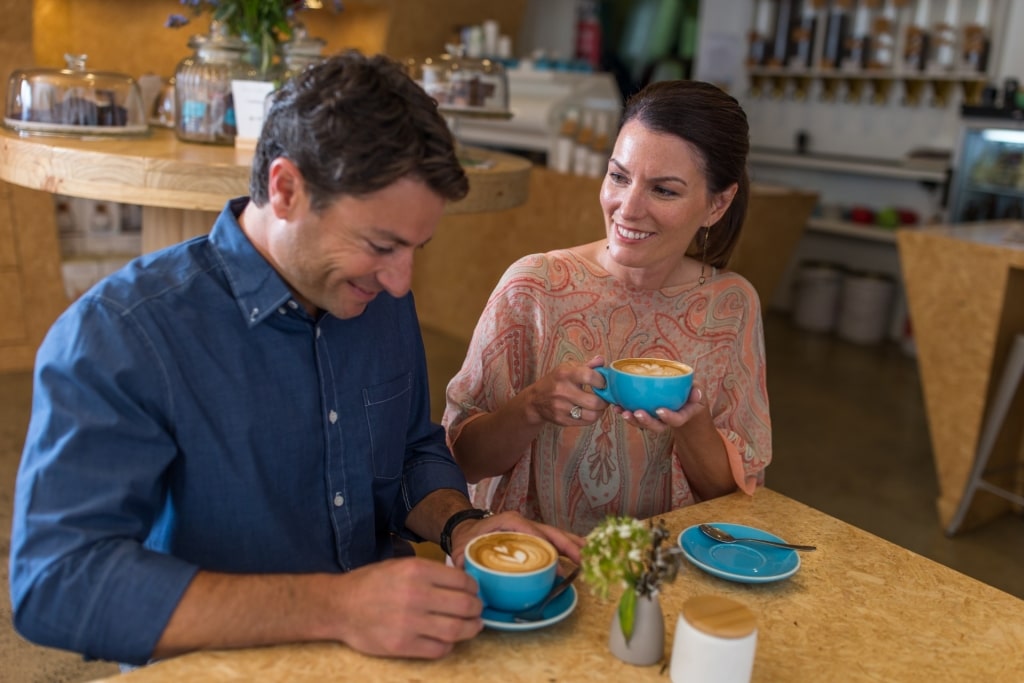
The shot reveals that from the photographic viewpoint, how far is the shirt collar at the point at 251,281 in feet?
3.73

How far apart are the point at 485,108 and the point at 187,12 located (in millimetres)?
2227

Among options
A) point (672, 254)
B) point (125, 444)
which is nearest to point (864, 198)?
point (672, 254)

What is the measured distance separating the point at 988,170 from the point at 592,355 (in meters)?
4.68

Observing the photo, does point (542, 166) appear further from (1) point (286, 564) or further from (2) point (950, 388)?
(1) point (286, 564)

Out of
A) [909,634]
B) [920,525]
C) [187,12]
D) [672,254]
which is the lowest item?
[920,525]

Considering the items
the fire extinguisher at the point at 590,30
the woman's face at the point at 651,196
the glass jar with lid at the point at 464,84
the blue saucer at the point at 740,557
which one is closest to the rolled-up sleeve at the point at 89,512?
the blue saucer at the point at 740,557

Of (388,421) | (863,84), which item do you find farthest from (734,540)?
(863,84)

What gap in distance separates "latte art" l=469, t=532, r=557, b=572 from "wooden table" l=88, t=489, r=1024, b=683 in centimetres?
7

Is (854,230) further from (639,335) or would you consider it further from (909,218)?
(639,335)

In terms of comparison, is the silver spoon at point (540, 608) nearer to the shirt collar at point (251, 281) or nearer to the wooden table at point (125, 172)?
the shirt collar at point (251, 281)

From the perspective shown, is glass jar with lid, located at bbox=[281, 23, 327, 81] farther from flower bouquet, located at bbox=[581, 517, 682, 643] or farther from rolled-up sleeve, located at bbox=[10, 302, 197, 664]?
flower bouquet, located at bbox=[581, 517, 682, 643]

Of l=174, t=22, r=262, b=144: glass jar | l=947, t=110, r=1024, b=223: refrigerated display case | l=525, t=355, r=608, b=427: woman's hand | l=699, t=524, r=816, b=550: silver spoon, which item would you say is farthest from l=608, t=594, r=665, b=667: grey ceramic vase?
l=947, t=110, r=1024, b=223: refrigerated display case

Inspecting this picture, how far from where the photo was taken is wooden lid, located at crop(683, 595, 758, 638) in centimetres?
95

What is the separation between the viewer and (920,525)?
351 cm
